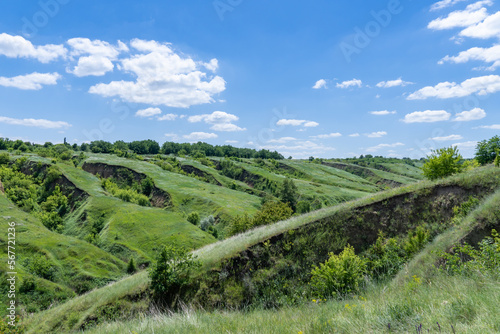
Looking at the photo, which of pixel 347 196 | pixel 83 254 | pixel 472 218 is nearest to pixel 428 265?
pixel 472 218

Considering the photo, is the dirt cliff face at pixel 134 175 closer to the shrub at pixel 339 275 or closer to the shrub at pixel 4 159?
the shrub at pixel 4 159

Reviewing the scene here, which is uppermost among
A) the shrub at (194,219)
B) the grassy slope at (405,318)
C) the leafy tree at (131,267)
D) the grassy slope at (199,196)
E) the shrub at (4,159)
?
the shrub at (4,159)

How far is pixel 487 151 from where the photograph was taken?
90.2ft

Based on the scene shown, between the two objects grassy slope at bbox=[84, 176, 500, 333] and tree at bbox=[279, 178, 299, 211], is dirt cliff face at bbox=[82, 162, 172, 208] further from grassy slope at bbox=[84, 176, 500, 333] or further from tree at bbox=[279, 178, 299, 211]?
grassy slope at bbox=[84, 176, 500, 333]

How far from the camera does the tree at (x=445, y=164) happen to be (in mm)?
21016

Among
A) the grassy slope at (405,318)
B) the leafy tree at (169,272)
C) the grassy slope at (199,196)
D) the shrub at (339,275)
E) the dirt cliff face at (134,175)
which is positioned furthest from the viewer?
the dirt cliff face at (134,175)

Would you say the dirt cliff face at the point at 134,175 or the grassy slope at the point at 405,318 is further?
the dirt cliff face at the point at 134,175

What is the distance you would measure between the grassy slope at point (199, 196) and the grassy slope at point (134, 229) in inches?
869

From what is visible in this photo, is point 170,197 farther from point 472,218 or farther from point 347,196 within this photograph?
point 472,218

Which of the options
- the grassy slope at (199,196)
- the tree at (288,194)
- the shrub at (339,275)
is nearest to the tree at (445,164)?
the shrub at (339,275)

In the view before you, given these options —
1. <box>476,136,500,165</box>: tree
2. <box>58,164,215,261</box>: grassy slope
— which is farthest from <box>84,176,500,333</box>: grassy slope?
<box>58,164,215,261</box>: grassy slope

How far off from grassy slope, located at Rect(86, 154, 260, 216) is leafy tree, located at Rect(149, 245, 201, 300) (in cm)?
6903

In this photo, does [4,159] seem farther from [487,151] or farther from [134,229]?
[487,151]

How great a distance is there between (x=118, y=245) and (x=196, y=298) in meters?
48.9
